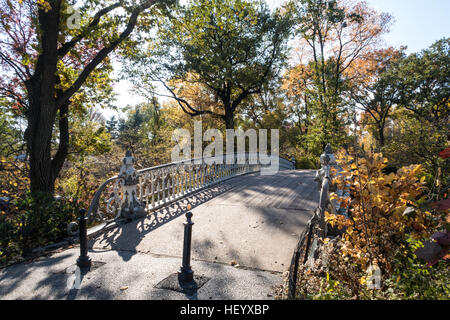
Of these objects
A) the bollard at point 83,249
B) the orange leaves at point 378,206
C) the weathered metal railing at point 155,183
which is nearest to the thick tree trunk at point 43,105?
the weathered metal railing at point 155,183

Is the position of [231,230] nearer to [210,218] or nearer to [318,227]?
[210,218]

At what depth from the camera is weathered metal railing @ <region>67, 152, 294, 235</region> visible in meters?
6.68

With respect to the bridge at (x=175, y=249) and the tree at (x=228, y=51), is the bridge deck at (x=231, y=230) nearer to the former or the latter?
the bridge at (x=175, y=249)

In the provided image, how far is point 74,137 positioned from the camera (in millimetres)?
10875

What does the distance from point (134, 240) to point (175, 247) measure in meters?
0.97

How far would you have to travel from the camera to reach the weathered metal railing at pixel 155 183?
6680 mm

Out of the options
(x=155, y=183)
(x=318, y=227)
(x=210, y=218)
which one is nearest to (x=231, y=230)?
(x=210, y=218)

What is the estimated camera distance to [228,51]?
62.8 ft

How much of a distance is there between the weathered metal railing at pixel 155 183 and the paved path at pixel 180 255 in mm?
A: 512

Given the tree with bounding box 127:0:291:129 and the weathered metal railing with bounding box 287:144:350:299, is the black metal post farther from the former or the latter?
the tree with bounding box 127:0:291:129

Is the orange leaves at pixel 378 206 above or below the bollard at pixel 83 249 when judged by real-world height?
above

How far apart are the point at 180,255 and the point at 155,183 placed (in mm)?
6645

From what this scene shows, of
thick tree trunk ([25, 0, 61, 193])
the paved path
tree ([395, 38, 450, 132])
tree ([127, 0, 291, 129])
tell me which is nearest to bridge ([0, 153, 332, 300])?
the paved path
